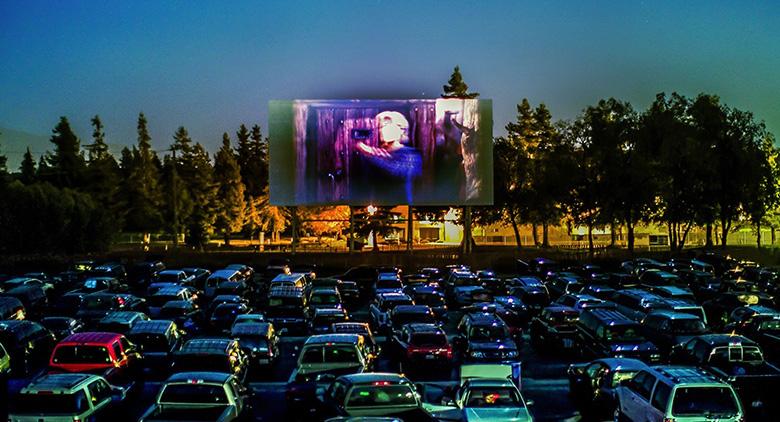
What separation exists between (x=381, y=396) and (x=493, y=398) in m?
1.99

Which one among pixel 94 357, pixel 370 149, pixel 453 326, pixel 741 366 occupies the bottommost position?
pixel 453 326

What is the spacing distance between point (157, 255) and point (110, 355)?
40.4m

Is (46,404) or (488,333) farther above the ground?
(46,404)

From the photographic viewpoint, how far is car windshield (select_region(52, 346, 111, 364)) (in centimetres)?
1568

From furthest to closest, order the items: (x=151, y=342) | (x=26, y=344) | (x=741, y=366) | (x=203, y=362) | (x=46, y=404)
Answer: (x=26, y=344), (x=151, y=342), (x=741, y=366), (x=203, y=362), (x=46, y=404)

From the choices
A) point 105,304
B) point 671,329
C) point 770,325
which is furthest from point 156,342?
point 770,325

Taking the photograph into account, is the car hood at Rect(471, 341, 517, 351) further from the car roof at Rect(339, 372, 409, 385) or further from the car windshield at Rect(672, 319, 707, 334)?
the car roof at Rect(339, 372, 409, 385)

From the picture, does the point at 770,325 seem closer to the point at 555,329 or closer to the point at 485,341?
the point at 555,329

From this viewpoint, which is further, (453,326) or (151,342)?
(453,326)

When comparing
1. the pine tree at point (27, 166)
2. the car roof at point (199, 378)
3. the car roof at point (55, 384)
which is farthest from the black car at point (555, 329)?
the pine tree at point (27, 166)

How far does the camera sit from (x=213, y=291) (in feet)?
114

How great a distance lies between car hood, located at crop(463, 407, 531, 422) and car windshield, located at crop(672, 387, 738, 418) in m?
2.25

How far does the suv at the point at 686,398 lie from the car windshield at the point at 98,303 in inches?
765

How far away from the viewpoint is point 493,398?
1316 cm
